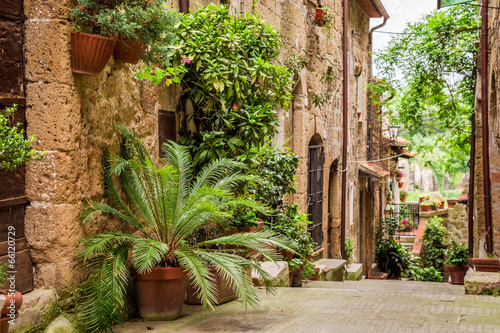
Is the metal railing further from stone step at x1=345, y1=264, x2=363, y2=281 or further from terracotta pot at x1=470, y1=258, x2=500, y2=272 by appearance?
terracotta pot at x1=470, y1=258, x2=500, y2=272

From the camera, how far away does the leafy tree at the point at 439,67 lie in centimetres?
1207

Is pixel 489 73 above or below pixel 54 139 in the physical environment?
above

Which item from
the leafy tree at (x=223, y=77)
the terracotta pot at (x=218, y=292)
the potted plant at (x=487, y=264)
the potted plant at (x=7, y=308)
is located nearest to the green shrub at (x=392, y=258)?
the potted plant at (x=487, y=264)

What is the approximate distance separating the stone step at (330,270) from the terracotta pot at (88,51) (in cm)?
669

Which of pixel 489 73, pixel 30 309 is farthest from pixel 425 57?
pixel 30 309

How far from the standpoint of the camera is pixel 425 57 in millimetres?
12523

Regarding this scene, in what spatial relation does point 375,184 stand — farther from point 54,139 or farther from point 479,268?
point 54,139

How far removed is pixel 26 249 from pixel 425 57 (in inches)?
419

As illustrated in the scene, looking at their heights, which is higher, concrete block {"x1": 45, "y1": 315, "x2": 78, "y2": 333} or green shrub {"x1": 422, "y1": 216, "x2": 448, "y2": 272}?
concrete block {"x1": 45, "y1": 315, "x2": 78, "y2": 333}

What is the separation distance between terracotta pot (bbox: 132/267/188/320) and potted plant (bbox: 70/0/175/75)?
162 centimetres

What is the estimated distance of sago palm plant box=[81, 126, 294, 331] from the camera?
398 centimetres

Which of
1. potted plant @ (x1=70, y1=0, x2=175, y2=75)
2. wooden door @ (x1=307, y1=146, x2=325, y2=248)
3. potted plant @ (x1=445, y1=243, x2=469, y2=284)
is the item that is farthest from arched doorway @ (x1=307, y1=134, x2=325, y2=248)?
potted plant @ (x1=70, y1=0, x2=175, y2=75)

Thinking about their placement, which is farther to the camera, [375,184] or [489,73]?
[375,184]

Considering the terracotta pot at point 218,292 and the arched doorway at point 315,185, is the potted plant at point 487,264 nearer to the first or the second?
the arched doorway at point 315,185
